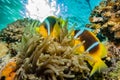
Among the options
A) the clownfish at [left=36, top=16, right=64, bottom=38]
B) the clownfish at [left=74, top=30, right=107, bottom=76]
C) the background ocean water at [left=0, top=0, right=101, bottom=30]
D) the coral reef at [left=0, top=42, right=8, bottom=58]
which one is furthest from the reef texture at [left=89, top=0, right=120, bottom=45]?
the background ocean water at [left=0, top=0, right=101, bottom=30]

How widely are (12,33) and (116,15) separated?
2353mm

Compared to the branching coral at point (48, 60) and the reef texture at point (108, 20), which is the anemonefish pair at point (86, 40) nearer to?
the branching coral at point (48, 60)

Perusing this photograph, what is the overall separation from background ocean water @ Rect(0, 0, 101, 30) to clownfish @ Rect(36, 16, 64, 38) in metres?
6.58

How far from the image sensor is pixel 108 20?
457cm

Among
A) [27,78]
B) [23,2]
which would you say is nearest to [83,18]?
[23,2]

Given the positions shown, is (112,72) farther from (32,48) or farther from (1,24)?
(1,24)

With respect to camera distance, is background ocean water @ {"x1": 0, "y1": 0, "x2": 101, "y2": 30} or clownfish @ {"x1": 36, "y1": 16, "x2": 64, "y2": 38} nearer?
clownfish @ {"x1": 36, "y1": 16, "x2": 64, "y2": 38}

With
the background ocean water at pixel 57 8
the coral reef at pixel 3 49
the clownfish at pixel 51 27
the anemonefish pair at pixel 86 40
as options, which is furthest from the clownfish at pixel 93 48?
the background ocean water at pixel 57 8

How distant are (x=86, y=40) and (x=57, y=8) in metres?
8.68

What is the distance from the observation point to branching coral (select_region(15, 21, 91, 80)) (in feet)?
8.04

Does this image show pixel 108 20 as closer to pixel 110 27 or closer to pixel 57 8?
pixel 110 27

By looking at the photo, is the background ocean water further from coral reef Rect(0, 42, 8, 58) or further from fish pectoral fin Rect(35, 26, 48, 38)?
fish pectoral fin Rect(35, 26, 48, 38)

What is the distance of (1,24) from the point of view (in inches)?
658

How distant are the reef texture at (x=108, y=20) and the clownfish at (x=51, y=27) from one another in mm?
1686
